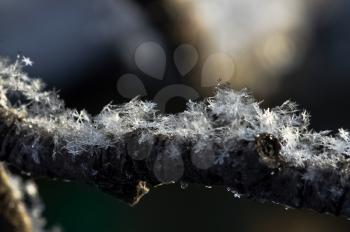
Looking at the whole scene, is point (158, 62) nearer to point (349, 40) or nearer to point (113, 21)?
point (113, 21)

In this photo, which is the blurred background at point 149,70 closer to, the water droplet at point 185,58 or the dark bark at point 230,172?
the water droplet at point 185,58

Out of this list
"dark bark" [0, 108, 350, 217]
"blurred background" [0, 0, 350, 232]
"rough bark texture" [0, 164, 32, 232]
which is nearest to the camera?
"dark bark" [0, 108, 350, 217]

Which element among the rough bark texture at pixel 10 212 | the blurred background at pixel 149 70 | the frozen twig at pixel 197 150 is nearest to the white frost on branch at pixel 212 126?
the frozen twig at pixel 197 150

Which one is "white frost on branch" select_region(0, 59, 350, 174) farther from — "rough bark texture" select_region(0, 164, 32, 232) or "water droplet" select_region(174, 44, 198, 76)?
"water droplet" select_region(174, 44, 198, 76)

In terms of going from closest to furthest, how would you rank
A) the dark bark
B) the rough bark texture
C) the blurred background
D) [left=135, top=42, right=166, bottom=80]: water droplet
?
the dark bark, the rough bark texture, the blurred background, [left=135, top=42, right=166, bottom=80]: water droplet

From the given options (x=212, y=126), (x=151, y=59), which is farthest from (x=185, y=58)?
(x=212, y=126)

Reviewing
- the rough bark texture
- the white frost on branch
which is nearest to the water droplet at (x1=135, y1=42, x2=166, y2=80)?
the rough bark texture

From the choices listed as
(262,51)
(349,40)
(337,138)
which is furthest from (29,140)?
(349,40)
